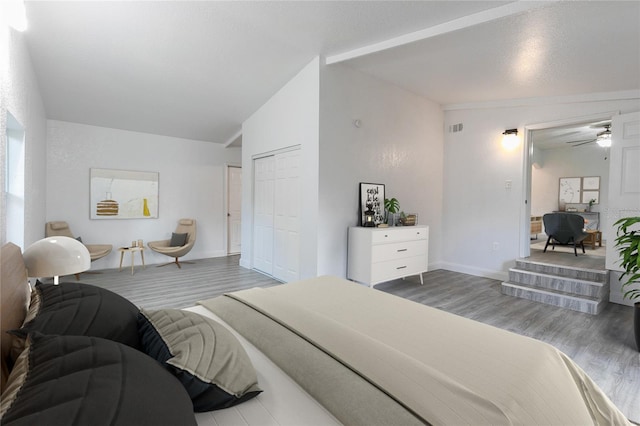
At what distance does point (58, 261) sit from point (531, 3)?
13.2ft

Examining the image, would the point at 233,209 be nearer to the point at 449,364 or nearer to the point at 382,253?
the point at 382,253

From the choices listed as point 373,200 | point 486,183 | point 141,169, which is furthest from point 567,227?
point 141,169

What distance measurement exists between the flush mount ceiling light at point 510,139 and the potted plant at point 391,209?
206cm

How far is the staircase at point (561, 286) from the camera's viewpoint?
3.60 metres

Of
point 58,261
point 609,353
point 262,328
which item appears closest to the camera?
point 262,328

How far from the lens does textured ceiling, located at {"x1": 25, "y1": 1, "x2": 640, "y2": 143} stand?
2.88 meters

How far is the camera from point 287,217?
4598mm

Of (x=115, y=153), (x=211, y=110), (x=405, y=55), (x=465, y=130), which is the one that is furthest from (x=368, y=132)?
(x=115, y=153)

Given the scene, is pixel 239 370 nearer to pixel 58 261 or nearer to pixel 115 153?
pixel 58 261

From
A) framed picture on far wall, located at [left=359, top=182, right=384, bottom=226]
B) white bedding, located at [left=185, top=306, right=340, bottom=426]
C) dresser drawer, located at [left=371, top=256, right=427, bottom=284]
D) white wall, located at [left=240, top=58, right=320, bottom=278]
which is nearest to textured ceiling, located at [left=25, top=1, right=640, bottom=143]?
white wall, located at [left=240, top=58, right=320, bottom=278]

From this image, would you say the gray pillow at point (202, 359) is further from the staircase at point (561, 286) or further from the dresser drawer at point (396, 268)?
the staircase at point (561, 286)

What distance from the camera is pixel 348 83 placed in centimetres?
Result: 418

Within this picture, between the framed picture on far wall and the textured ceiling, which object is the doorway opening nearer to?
the textured ceiling

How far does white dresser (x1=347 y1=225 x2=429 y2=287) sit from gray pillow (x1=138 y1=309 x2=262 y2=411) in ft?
9.53
